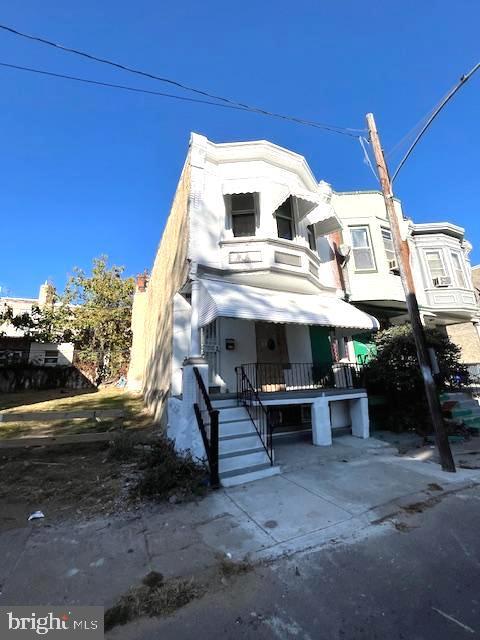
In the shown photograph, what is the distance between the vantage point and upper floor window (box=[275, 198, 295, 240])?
32.0ft

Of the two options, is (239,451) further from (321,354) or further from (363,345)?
(363,345)

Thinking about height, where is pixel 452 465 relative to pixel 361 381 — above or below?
below

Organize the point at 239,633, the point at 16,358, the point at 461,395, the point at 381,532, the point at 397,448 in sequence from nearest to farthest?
1. the point at 239,633
2. the point at 381,532
3. the point at 397,448
4. the point at 461,395
5. the point at 16,358

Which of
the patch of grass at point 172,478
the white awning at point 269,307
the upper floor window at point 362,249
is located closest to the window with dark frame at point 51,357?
the white awning at point 269,307

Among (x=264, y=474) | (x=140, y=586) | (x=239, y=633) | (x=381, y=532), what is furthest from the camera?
(x=264, y=474)

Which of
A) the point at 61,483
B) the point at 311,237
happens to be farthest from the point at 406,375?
the point at 61,483

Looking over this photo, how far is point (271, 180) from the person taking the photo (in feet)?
30.4

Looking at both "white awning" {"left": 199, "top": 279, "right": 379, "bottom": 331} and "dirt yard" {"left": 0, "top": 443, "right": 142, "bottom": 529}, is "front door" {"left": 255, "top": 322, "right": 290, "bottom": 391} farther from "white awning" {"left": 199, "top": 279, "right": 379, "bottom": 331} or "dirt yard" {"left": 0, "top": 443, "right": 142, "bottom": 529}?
"dirt yard" {"left": 0, "top": 443, "right": 142, "bottom": 529}

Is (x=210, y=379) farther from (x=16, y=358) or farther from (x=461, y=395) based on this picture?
(x=16, y=358)

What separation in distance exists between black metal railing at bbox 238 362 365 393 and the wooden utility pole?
3.18m

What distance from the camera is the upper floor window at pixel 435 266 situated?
47.2 feet

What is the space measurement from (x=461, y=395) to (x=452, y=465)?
7207mm

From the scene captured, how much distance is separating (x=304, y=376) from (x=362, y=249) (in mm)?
6360

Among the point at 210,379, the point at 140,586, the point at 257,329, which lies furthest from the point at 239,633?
the point at 257,329
